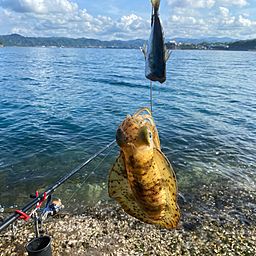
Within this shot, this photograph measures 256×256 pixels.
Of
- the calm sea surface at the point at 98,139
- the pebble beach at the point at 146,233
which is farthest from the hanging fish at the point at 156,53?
the pebble beach at the point at 146,233

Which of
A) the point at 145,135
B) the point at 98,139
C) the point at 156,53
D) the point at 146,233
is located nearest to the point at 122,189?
the point at 145,135

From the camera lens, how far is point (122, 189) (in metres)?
2.60

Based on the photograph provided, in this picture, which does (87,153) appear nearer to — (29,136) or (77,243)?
(29,136)

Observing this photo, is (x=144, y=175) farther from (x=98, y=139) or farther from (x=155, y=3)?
(x=98, y=139)

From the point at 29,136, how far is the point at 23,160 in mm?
3328

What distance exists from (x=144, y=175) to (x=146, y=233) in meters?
4.71

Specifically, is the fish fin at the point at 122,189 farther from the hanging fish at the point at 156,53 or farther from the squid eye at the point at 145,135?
the hanging fish at the point at 156,53

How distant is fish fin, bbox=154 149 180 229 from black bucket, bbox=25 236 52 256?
282 cm

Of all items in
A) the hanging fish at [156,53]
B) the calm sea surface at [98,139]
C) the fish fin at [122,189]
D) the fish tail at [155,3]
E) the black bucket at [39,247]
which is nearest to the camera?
the fish fin at [122,189]

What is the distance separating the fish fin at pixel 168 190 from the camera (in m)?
2.23

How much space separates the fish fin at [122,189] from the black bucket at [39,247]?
2.55m

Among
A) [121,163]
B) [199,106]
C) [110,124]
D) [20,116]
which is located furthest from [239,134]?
[20,116]

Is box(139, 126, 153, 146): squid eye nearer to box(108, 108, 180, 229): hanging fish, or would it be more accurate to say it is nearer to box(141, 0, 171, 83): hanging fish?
box(108, 108, 180, 229): hanging fish

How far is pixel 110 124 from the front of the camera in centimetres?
1677
